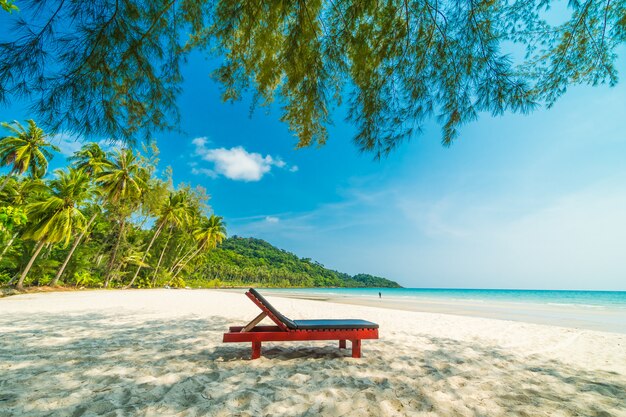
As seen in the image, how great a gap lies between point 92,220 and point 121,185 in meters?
3.21

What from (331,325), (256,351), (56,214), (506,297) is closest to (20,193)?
(56,214)

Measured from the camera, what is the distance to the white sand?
2287 millimetres

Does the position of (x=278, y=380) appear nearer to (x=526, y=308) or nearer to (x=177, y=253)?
(x=526, y=308)

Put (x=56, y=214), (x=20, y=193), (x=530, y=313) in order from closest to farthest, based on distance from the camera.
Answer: (x=530, y=313) → (x=56, y=214) → (x=20, y=193)

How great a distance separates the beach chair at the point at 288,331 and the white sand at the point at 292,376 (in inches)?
10.5

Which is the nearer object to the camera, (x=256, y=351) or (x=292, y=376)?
(x=292, y=376)

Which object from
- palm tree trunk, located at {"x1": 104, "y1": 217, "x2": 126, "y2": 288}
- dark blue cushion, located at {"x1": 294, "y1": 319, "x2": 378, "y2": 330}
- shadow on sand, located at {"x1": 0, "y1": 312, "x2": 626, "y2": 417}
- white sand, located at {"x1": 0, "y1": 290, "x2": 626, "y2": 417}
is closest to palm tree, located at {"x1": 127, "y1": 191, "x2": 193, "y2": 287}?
palm tree trunk, located at {"x1": 104, "y1": 217, "x2": 126, "y2": 288}

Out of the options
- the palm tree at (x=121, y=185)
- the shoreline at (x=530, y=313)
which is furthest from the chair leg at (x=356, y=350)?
the palm tree at (x=121, y=185)

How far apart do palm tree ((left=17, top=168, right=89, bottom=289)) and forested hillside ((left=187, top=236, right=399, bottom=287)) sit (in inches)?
990

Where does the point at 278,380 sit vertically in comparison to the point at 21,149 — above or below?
below

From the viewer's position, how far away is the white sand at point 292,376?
7.50 feet

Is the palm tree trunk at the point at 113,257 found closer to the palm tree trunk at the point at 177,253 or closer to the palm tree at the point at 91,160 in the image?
the palm tree at the point at 91,160

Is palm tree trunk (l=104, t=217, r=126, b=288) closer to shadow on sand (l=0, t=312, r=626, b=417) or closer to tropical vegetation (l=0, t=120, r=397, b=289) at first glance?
tropical vegetation (l=0, t=120, r=397, b=289)

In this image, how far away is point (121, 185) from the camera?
20.2 m
